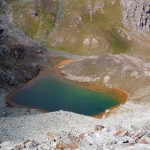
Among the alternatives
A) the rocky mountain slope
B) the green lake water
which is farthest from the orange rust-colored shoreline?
the rocky mountain slope

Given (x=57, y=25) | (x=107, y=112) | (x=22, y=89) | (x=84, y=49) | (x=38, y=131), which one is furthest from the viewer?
(x=57, y=25)

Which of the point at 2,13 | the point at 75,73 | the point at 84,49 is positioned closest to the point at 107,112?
the point at 75,73

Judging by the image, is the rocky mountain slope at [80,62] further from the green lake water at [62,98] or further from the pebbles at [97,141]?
the green lake water at [62,98]

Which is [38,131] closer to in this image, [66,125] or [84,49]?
[66,125]

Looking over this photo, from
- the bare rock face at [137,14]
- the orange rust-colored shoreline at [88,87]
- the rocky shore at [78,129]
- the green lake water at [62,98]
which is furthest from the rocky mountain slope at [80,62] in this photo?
the green lake water at [62,98]

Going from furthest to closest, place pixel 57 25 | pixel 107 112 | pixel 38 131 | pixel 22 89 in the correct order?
pixel 57 25, pixel 22 89, pixel 107 112, pixel 38 131

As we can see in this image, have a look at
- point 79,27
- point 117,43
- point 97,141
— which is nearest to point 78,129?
point 97,141

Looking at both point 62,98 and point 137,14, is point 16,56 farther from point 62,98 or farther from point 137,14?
point 137,14
